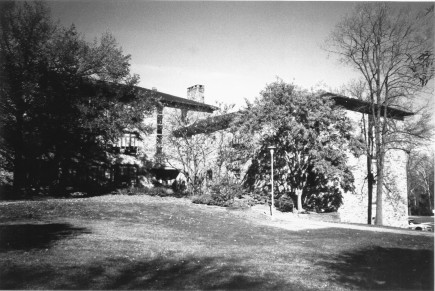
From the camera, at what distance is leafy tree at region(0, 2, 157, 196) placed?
19673mm

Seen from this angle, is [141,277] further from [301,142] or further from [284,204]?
[301,142]

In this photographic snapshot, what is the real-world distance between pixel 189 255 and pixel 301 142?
14.7 m

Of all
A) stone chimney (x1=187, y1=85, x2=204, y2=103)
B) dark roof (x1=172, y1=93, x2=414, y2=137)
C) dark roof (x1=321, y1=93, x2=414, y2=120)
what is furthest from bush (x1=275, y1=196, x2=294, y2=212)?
stone chimney (x1=187, y1=85, x2=204, y2=103)

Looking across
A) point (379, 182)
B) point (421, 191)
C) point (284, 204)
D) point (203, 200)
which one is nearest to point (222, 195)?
point (203, 200)

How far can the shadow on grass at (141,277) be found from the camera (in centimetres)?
593

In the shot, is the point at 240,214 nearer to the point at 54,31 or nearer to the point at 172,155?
the point at 172,155

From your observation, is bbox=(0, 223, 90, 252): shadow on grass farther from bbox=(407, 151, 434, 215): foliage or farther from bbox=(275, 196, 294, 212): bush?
bbox=(407, 151, 434, 215): foliage

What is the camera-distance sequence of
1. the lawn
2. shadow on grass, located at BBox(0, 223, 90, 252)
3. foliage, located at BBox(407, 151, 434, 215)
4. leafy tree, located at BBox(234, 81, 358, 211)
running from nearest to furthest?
the lawn → shadow on grass, located at BBox(0, 223, 90, 252) → leafy tree, located at BBox(234, 81, 358, 211) → foliage, located at BBox(407, 151, 434, 215)

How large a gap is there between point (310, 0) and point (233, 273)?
7467mm

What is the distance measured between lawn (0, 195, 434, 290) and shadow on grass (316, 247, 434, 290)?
2 cm

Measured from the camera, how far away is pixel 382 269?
301 inches

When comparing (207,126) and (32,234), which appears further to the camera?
(207,126)

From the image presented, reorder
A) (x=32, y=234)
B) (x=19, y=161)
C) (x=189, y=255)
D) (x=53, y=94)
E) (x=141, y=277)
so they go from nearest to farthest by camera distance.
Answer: (x=141, y=277) → (x=189, y=255) → (x=32, y=234) → (x=53, y=94) → (x=19, y=161)

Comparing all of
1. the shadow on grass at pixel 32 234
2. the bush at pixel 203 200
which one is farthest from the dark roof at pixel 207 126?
the shadow on grass at pixel 32 234
